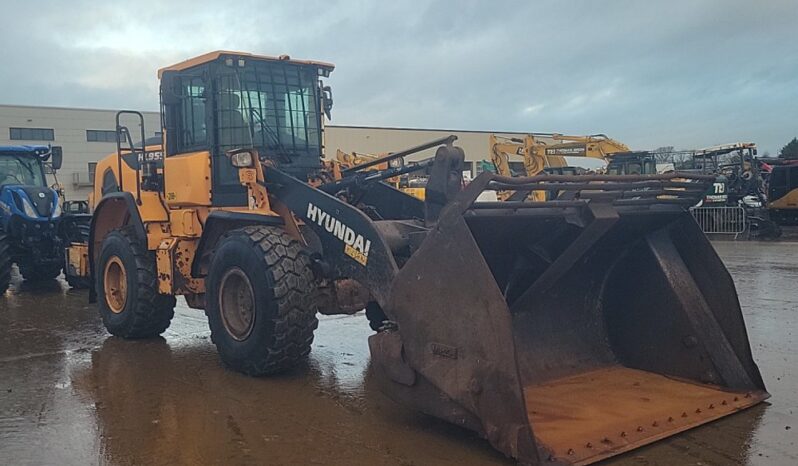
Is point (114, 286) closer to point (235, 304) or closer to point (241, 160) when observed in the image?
point (235, 304)

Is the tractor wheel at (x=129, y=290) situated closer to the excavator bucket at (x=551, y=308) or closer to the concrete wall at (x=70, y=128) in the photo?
the excavator bucket at (x=551, y=308)

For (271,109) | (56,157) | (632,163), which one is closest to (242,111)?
(271,109)

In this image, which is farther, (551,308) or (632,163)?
(632,163)

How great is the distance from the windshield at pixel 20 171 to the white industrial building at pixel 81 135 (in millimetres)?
30690

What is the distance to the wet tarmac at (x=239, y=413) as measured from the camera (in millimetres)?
4285

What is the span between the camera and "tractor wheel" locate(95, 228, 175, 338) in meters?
7.48

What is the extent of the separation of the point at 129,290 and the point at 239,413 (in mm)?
3017

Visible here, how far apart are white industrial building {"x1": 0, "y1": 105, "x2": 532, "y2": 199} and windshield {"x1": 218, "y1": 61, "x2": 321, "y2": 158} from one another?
36763mm

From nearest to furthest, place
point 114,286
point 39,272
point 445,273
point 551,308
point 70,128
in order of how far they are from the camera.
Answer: point 445,273, point 551,308, point 114,286, point 39,272, point 70,128

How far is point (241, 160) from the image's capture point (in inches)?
249

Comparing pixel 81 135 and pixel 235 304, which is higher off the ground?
pixel 81 135

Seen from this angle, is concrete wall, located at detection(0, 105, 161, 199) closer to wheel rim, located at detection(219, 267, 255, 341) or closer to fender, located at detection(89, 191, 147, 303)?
fender, located at detection(89, 191, 147, 303)

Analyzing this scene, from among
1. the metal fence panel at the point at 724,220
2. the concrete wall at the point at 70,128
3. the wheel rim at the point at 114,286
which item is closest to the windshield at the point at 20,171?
the wheel rim at the point at 114,286

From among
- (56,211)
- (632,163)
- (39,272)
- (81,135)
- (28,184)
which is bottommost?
(39,272)
